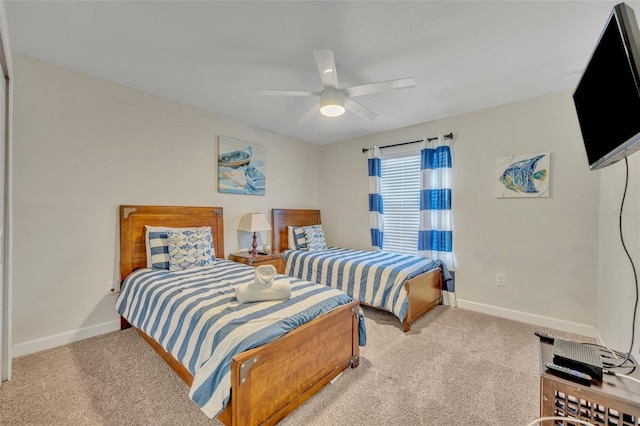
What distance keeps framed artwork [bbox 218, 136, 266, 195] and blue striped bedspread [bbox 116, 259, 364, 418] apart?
1.42 meters

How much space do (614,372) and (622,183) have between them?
1608 mm

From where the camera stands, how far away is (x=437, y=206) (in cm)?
351

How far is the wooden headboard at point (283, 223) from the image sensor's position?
4206mm

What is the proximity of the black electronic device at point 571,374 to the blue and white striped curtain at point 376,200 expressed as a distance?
9.93ft

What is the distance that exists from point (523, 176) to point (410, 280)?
170 centimetres

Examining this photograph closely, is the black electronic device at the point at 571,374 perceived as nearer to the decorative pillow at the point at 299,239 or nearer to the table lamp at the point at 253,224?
the table lamp at the point at 253,224

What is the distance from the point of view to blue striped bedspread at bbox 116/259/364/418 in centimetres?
139

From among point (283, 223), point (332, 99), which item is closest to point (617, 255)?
point (332, 99)

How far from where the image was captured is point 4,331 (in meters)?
1.88

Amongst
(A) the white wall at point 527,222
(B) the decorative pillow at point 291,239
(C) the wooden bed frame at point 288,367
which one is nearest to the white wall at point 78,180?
(C) the wooden bed frame at point 288,367

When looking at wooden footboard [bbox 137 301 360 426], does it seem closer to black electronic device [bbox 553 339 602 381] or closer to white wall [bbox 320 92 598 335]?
black electronic device [bbox 553 339 602 381]

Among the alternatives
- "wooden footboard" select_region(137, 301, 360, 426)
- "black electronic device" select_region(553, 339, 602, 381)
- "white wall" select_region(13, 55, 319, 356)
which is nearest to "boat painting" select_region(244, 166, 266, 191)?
"white wall" select_region(13, 55, 319, 356)

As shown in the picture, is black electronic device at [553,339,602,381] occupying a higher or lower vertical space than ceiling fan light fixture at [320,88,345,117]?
lower

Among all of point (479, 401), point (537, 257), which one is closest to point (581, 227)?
point (537, 257)
